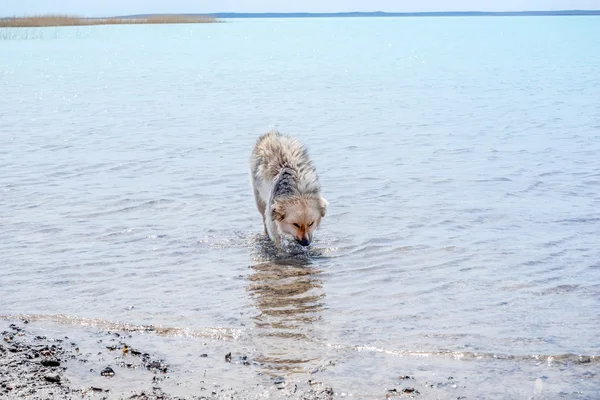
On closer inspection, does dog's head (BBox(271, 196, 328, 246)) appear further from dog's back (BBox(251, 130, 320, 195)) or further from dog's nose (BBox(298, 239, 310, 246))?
dog's back (BBox(251, 130, 320, 195))

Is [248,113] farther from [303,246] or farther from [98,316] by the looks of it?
[98,316]

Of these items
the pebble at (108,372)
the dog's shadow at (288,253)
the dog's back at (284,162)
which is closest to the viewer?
the pebble at (108,372)

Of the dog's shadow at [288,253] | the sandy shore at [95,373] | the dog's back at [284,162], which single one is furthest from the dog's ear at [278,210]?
the sandy shore at [95,373]

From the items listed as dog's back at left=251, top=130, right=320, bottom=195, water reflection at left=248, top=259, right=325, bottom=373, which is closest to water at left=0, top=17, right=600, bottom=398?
water reflection at left=248, top=259, right=325, bottom=373

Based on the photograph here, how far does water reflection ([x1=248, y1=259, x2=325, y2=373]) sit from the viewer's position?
5840 mm

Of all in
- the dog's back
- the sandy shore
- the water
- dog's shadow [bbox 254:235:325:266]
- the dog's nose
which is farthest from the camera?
the dog's back

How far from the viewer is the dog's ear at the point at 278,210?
28.1 ft

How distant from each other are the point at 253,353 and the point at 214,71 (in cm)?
3614

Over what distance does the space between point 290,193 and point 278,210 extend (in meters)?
0.22

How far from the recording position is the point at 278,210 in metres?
8.56

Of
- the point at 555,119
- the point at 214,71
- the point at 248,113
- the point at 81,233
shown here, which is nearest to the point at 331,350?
the point at 81,233

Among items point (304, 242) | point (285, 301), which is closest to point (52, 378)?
point (285, 301)

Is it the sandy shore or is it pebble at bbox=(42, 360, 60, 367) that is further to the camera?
pebble at bbox=(42, 360, 60, 367)

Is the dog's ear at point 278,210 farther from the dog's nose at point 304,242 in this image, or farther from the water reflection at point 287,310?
the water reflection at point 287,310
